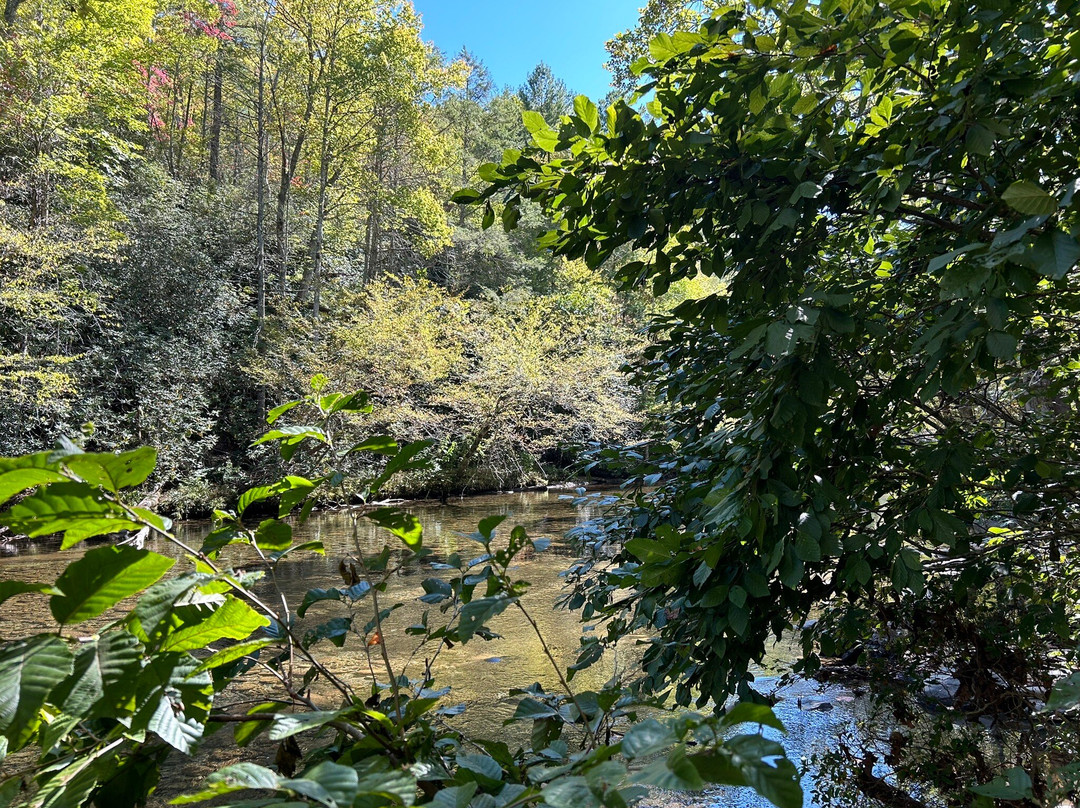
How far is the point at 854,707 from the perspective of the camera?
378 cm

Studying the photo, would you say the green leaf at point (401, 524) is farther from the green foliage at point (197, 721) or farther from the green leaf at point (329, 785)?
the green leaf at point (329, 785)

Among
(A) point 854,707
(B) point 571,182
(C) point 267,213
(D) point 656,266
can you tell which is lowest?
(A) point 854,707

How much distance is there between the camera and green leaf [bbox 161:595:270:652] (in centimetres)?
64

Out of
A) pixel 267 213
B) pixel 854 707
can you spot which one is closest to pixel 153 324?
pixel 267 213

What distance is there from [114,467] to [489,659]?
0.98m

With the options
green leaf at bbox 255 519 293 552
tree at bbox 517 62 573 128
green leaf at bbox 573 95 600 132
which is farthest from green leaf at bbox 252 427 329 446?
tree at bbox 517 62 573 128

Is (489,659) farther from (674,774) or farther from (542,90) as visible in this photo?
(542,90)

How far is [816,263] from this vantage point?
6.59ft

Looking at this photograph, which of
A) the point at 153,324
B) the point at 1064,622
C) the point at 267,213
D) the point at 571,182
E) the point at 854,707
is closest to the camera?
the point at 571,182

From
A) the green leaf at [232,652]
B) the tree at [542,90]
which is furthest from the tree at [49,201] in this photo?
the tree at [542,90]

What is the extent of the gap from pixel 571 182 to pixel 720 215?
0.37 metres

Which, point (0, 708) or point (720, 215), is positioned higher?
point (720, 215)

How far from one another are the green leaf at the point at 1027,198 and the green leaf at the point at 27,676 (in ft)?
3.73

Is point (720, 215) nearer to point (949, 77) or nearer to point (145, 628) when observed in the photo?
point (949, 77)
